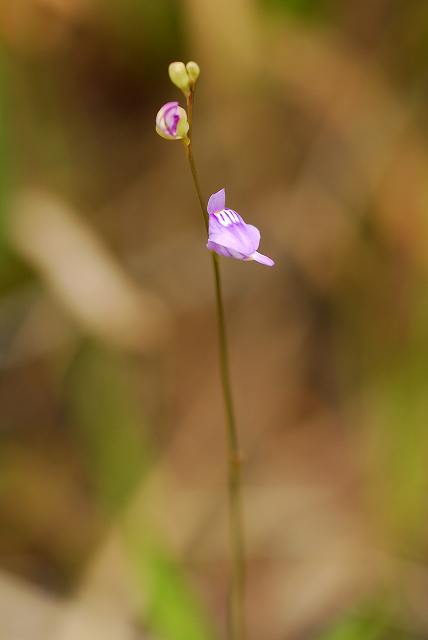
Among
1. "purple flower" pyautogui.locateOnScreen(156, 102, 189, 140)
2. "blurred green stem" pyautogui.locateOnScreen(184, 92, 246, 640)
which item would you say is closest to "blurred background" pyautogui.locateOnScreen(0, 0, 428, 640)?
"blurred green stem" pyautogui.locateOnScreen(184, 92, 246, 640)

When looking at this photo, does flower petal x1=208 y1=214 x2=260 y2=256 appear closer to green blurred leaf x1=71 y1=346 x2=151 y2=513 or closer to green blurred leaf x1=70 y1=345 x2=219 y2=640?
green blurred leaf x1=70 y1=345 x2=219 y2=640

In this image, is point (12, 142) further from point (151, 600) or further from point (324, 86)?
point (151, 600)

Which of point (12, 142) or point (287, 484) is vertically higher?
point (12, 142)

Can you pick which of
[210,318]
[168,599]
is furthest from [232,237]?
[210,318]

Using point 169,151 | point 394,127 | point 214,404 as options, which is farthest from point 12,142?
point 394,127

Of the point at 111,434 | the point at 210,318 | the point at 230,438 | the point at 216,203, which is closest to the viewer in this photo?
the point at 216,203

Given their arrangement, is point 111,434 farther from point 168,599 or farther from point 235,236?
point 235,236
